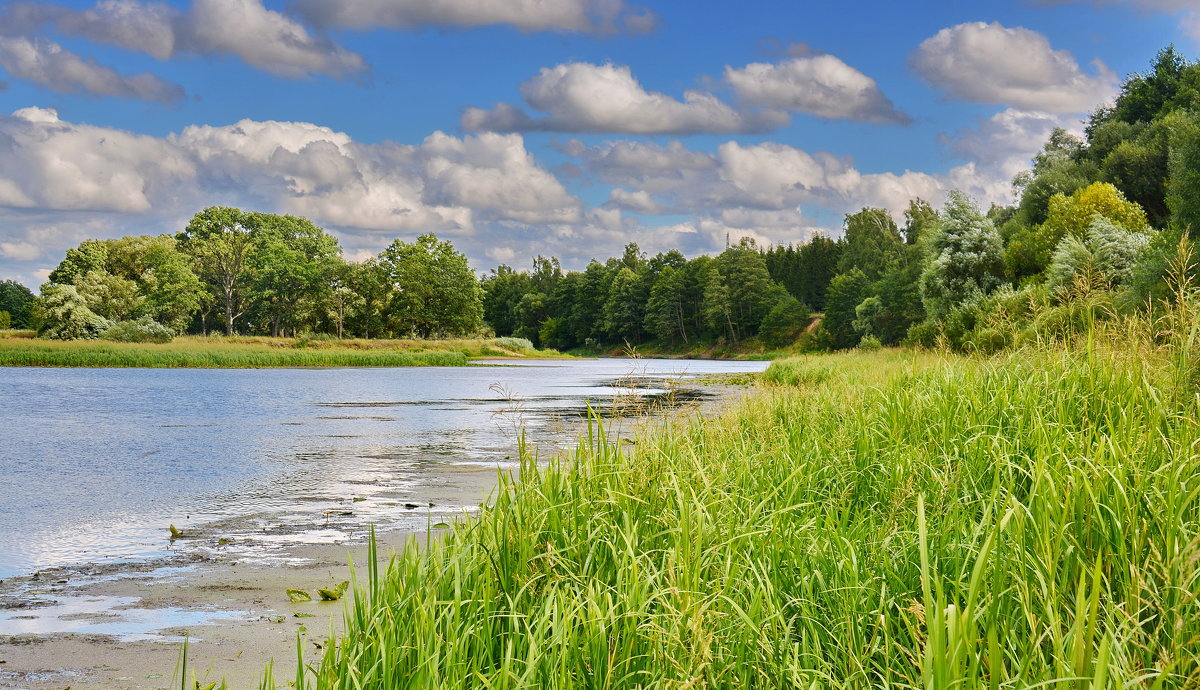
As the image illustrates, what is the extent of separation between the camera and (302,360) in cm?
5525

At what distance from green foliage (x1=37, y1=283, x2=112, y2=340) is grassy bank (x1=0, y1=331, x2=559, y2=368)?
4382 mm

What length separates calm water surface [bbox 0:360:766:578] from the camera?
8781 millimetres

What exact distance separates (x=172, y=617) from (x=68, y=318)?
6864cm

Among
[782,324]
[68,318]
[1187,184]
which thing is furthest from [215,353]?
[782,324]

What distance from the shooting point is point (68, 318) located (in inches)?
2525

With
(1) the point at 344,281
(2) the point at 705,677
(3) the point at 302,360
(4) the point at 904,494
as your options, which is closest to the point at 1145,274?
(4) the point at 904,494

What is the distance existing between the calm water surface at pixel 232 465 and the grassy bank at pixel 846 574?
79 centimetres

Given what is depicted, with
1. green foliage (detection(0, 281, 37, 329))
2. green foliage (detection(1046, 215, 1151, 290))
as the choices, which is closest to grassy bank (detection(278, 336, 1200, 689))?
green foliage (detection(1046, 215, 1151, 290))

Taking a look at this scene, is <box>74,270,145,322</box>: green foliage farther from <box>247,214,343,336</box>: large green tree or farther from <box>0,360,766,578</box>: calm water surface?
<box>0,360,766,578</box>: calm water surface

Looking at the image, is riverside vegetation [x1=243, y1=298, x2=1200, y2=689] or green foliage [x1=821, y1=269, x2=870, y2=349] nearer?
riverside vegetation [x1=243, y1=298, x2=1200, y2=689]

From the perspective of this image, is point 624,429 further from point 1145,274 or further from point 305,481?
point 1145,274

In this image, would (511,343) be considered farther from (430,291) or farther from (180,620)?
(180,620)

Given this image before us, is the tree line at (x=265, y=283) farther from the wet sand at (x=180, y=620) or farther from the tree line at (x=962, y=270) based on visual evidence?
the wet sand at (x=180, y=620)

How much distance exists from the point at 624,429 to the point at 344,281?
72104 mm
